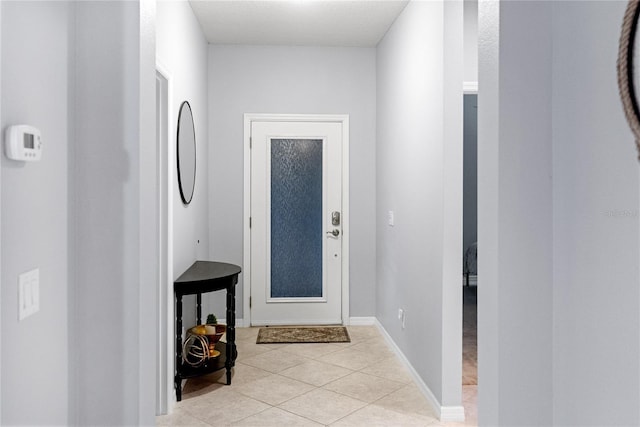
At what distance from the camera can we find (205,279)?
3.19 meters

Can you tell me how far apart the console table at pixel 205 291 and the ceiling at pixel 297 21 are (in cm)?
197

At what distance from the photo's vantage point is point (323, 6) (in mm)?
3857

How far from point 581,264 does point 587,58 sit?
21.0 inches

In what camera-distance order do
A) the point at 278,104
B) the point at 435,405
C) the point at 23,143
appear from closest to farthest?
the point at 23,143, the point at 435,405, the point at 278,104

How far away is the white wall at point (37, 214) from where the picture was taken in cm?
115

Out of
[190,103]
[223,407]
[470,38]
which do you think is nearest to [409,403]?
[223,407]

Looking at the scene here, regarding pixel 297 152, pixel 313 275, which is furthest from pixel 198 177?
pixel 313 275

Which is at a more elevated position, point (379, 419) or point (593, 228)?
point (593, 228)

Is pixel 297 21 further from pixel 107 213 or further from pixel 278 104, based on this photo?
pixel 107 213

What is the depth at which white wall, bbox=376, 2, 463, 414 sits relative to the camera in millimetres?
2887

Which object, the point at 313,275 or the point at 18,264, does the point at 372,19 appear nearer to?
the point at 313,275

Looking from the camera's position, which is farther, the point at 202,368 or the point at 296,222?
the point at 296,222

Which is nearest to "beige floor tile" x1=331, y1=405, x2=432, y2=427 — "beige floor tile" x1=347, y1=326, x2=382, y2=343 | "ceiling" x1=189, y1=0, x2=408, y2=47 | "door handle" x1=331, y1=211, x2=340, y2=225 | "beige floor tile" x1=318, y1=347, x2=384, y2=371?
"beige floor tile" x1=318, y1=347, x2=384, y2=371

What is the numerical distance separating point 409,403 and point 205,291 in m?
1.44
